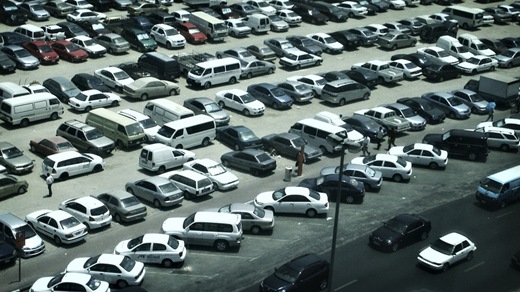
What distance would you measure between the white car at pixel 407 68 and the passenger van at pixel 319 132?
14378mm

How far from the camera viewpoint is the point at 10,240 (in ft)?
109

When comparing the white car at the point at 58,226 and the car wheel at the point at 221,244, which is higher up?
the white car at the point at 58,226

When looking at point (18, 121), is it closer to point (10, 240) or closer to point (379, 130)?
point (10, 240)

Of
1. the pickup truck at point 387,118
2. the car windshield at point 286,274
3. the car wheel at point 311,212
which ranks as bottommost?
the car wheel at point 311,212

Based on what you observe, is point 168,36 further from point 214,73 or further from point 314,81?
point 314,81

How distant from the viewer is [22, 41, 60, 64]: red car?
55500mm

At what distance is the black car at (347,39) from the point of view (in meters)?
64.0

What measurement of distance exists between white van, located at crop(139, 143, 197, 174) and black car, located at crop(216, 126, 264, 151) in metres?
3.27

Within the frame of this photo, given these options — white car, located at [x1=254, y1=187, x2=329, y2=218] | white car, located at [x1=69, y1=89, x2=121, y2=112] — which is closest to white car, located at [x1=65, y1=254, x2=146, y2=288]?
white car, located at [x1=254, y1=187, x2=329, y2=218]

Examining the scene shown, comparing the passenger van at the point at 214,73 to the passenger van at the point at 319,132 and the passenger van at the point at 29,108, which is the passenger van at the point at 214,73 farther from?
the passenger van at the point at 29,108

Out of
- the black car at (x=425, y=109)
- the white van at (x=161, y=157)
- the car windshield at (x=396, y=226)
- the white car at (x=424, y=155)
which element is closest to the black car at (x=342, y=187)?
the car windshield at (x=396, y=226)

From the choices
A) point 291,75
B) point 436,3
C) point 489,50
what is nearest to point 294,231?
point 291,75

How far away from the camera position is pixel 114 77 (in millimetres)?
52000

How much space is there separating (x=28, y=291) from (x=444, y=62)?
39521mm
